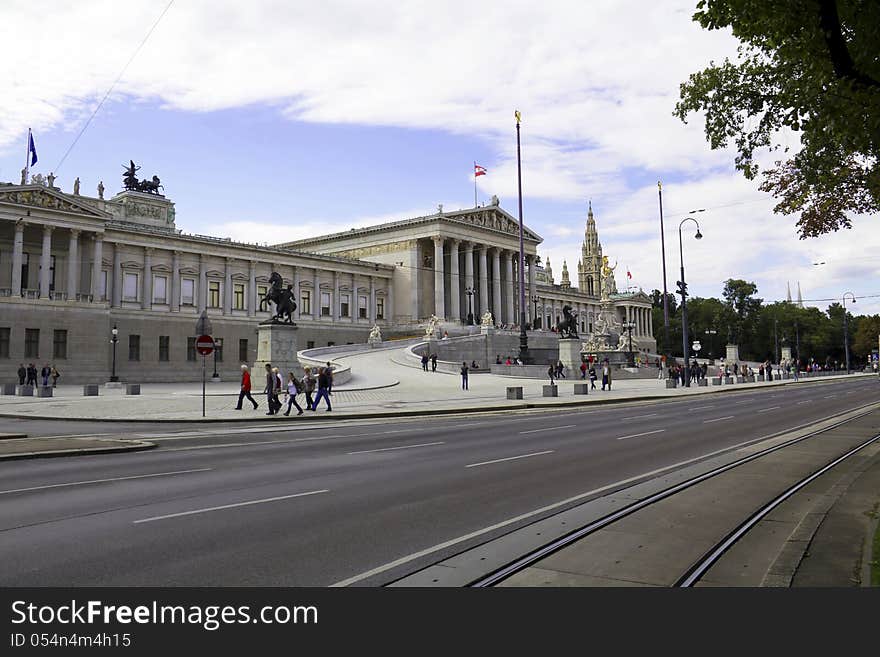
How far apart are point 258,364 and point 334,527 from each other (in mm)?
31829

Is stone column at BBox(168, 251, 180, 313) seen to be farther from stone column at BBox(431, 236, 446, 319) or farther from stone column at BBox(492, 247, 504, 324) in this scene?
stone column at BBox(492, 247, 504, 324)

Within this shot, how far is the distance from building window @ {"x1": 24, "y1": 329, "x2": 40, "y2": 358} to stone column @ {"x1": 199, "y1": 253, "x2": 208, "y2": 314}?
62.8 feet

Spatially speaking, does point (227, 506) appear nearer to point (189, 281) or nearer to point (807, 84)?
point (807, 84)

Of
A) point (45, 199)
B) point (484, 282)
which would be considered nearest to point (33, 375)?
point (45, 199)

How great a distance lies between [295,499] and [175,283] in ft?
232

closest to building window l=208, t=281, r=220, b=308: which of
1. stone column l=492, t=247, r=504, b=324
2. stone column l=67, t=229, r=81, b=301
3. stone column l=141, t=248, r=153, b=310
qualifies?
stone column l=141, t=248, r=153, b=310

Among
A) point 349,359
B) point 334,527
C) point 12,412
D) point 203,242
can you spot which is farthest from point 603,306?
point 334,527

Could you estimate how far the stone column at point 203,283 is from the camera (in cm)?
7625

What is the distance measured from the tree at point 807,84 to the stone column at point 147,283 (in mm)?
67189

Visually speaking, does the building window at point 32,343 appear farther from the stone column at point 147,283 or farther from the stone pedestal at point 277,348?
the stone pedestal at point 277,348

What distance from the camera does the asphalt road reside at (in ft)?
20.5

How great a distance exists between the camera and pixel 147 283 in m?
72.1

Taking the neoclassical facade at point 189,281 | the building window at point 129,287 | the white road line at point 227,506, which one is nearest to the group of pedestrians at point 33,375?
the neoclassical facade at point 189,281
